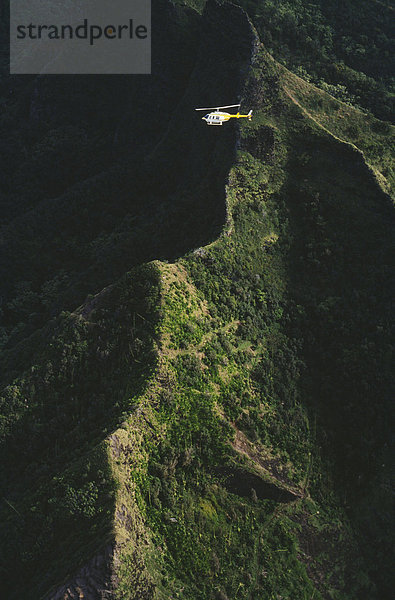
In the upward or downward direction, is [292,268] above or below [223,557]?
above

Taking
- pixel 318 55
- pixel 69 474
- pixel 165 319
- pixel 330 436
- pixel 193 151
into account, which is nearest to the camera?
pixel 69 474

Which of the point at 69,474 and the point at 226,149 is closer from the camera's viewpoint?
the point at 69,474

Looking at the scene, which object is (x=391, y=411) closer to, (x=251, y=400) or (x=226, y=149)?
(x=251, y=400)

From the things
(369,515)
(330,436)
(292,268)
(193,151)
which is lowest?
(369,515)

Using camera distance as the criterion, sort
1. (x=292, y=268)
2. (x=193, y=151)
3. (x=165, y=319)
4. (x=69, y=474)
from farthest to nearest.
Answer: (x=193, y=151) < (x=292, y=268) < (x=165, y=319) < (x=69, y=474)

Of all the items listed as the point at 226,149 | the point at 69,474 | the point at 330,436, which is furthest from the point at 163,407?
the point at 226,149

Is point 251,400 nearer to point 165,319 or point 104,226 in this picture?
point 165,319
